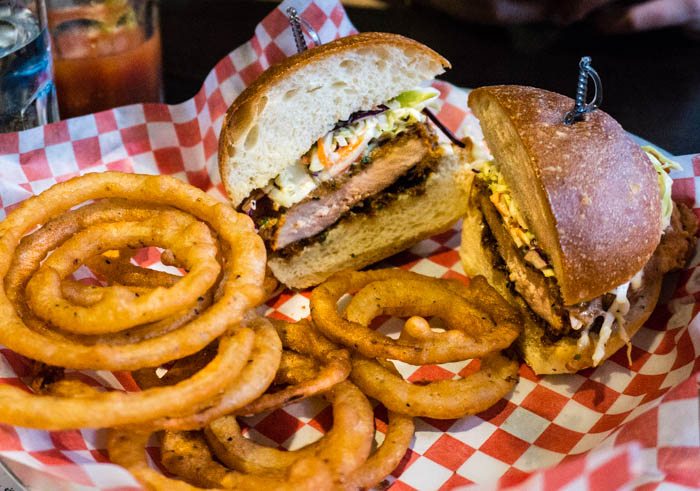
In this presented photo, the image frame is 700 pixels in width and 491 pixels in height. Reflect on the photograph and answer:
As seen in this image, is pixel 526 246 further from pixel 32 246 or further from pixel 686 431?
pixel 32 246

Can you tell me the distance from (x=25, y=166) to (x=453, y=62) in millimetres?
2307

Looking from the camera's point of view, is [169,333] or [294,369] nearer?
[169,333]

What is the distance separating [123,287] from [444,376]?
102 cm

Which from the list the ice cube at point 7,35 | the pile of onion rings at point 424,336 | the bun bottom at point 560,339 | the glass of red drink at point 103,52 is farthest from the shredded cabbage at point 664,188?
the ice cube at point 7,35

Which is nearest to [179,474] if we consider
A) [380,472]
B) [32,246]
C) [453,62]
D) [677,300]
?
[380,472]

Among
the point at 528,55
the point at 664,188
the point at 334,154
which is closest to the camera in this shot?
the point at 664,188

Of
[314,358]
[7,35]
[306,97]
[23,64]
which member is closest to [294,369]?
[314,358]

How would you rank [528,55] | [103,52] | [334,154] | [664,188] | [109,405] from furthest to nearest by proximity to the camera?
[528,55] < [103,52] < [334,154] < [664,188] < [109,405]

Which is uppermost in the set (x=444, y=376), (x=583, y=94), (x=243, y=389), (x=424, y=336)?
(x=583, y=94)

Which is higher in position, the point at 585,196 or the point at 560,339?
the point at 585,196

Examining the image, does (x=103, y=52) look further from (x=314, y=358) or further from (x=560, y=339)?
(x=560, y=339)

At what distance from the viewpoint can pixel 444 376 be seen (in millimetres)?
2309

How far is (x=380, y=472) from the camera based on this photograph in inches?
72.6

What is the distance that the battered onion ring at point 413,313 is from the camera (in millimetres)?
2080
